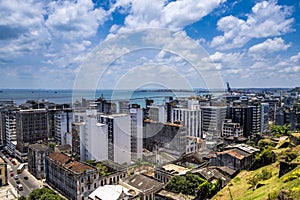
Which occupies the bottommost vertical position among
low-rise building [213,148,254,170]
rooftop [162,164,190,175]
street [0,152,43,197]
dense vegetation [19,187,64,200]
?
street [0,152,43,197]

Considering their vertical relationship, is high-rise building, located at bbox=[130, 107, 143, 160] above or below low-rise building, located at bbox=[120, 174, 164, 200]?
above

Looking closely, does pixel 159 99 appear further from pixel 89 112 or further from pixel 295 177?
pixel 295 177

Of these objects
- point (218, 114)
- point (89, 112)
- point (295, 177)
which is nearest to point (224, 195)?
point (295, 177)

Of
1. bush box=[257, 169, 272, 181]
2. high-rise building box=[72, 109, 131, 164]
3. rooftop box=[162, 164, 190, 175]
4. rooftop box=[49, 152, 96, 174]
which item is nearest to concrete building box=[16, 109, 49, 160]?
high-rise building box=[72, 109, 131, 164]

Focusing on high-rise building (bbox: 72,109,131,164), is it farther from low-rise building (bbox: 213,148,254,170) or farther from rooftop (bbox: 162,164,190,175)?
low-rise building (bbox: 213,148,254,170)

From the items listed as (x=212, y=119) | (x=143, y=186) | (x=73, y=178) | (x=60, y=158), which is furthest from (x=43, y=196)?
(x=212, y=119)

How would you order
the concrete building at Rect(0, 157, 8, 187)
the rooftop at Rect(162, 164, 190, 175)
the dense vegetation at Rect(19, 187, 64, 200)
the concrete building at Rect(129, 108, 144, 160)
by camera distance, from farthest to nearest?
the concrete building at Rect(129, 108, 144, 160) < the concrete building at Rect(0, 157, 8, 187) < the rooftop at Rect(162, 164, 190, 175) < the dense vegetation at Rect(19, 187, 64, 200)
